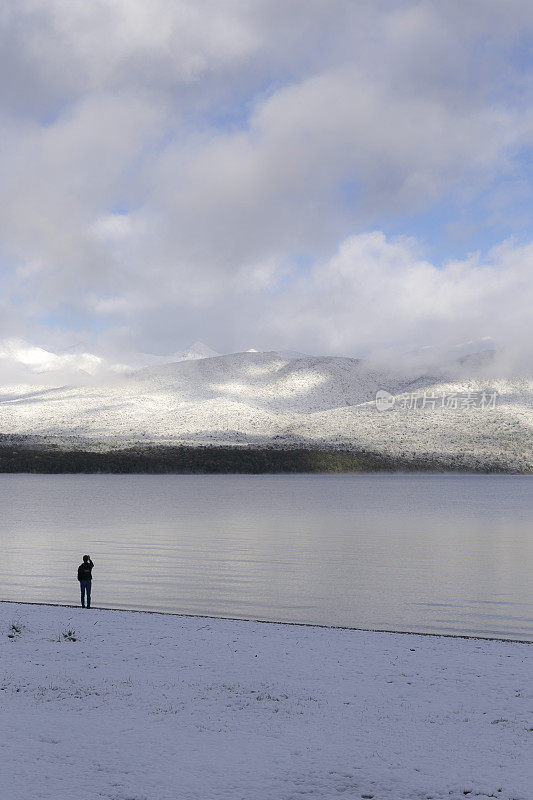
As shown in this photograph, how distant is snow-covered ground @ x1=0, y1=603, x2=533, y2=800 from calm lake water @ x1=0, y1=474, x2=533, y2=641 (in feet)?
22.0

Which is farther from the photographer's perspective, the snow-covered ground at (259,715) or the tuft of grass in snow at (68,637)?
the tuft of grass in snow at (68,637)

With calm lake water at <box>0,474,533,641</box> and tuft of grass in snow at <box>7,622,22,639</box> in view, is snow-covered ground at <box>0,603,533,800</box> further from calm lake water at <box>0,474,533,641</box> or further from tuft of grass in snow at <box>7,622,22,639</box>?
Answer: calm lake water at <box>0,474,533,641</box>

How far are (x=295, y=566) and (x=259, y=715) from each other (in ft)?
80.5

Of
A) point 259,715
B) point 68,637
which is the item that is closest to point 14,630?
point 68,637

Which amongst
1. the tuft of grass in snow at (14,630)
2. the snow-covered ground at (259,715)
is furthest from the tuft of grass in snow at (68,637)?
the tuft of grass in snow at (14,630)

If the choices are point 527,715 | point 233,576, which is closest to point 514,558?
point 233,576

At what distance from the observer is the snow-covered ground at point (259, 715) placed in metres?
9.61

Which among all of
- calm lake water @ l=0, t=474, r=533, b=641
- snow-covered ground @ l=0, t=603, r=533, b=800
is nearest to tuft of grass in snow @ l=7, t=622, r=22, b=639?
snow-covered ground @ l=0, t=603, r=533, b=800

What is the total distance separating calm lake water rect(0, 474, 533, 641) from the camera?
25.2 m

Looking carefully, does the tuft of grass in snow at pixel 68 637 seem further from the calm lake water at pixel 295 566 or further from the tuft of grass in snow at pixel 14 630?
the calm lake water at pixel 295 566

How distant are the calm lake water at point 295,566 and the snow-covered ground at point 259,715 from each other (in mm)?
6710

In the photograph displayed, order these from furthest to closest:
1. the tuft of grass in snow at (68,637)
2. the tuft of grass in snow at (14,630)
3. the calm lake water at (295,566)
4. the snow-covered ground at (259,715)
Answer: the calm lake water at (295,566), the tuft of grass in snow at (14,630), the tuft of grass in snow at (68,637), the snow-covered ground at (259,715)

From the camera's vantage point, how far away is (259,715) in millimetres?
12281

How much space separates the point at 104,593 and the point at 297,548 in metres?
18.5
